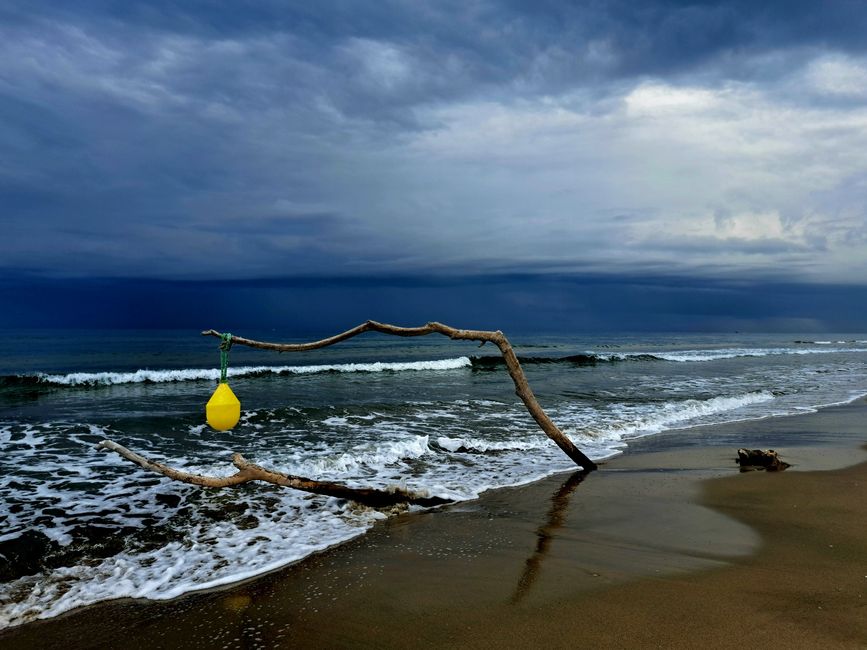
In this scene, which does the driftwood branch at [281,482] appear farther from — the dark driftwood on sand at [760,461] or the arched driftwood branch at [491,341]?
the dark driftwood on sand at [760,461]

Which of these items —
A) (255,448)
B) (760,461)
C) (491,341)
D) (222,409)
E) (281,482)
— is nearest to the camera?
(222,409)

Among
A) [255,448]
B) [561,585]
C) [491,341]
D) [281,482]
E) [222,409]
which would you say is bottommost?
[255,448]

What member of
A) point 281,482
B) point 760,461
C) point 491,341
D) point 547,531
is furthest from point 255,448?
point 760,461

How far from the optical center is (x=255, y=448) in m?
9.84

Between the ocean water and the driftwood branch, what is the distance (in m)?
0.21

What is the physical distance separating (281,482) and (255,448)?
15.1 ft

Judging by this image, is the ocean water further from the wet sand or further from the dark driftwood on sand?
the dark driftwood on sand

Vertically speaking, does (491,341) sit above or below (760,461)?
above

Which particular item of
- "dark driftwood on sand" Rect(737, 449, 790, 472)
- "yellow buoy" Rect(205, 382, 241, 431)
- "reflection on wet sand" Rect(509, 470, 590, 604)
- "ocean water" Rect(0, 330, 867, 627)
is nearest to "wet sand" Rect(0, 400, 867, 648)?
"reflection on wet sand" Rect(509, 470, 590, 604)

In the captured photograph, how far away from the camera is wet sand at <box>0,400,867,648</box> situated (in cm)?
331

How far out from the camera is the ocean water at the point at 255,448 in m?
4.82

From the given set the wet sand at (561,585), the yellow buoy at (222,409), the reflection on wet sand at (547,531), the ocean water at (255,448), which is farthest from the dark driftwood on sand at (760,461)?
the yellow buoy at (222,409)

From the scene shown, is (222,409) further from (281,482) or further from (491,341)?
(491,341)

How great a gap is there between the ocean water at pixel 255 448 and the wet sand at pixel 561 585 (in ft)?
1.64
